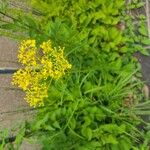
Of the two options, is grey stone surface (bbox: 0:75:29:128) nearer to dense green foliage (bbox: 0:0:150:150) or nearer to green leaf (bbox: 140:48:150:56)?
dense green foliage (bbox: 0:0:150:150)

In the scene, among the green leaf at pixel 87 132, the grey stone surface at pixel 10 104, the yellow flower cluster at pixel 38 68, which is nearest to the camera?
the yellow flower cluster at pixel 38 68

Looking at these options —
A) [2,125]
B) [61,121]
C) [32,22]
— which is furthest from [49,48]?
[2,125]

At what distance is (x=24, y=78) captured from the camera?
267 centimetres

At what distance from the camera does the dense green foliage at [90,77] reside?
2.90m

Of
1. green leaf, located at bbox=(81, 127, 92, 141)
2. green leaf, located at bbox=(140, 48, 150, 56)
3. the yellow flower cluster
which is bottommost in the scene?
green leaf, located at bbox=(81, 127, 92, 141)

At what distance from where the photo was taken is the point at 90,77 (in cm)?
303

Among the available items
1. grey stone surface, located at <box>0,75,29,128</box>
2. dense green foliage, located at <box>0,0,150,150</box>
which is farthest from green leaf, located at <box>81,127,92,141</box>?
grey stone surface, located at <box>0,75,29,128</box>

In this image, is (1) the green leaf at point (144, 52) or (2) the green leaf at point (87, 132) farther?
(1) the green leaf at point (144, 52)

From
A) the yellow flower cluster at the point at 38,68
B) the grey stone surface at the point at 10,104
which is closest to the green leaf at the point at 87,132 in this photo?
the yellow flower cluster at the point at 38,68

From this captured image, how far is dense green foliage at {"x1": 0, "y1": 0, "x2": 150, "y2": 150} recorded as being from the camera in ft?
9.52

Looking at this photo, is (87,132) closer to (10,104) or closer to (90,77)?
(90,77)

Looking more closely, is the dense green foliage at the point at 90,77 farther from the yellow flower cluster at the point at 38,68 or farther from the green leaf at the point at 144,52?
the yellow flower cluster at the point at 38,68

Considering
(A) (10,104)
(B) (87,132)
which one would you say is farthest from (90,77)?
(A) (10,104)

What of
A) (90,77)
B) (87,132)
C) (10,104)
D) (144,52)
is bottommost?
(87,132)
